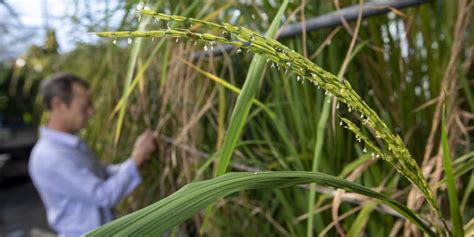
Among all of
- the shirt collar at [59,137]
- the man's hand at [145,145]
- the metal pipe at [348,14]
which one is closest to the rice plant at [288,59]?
the metal pipe at [348,14]

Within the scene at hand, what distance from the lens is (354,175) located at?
0.52 m

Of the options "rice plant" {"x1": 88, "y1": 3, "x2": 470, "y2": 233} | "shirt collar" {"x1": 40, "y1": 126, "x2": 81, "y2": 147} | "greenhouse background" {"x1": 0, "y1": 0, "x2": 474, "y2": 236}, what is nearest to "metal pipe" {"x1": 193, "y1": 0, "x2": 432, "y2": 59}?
"greenhouse background" {"x1": 0, "y1": 0, "x2": 474, "y2": 236}

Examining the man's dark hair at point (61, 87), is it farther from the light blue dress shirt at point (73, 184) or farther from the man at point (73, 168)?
the light blue dress shirt at point (73, 184)

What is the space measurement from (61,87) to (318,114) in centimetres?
→ 110

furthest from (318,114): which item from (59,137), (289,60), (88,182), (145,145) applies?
(59,137)

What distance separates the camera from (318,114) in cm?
59

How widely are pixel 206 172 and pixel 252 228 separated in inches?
5.3

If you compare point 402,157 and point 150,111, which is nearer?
point 402,157

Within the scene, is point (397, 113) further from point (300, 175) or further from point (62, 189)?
point (62, 189)

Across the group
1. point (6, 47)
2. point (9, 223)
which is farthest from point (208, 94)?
point (6, 47)

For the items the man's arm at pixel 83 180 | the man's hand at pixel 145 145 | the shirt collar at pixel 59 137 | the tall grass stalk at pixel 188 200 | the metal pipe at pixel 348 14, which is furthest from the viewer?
the shirt collar at pixel 59 137

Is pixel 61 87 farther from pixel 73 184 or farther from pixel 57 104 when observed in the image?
pixel 73 184

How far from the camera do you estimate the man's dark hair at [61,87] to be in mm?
1488

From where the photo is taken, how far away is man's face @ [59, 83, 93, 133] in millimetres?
1491
